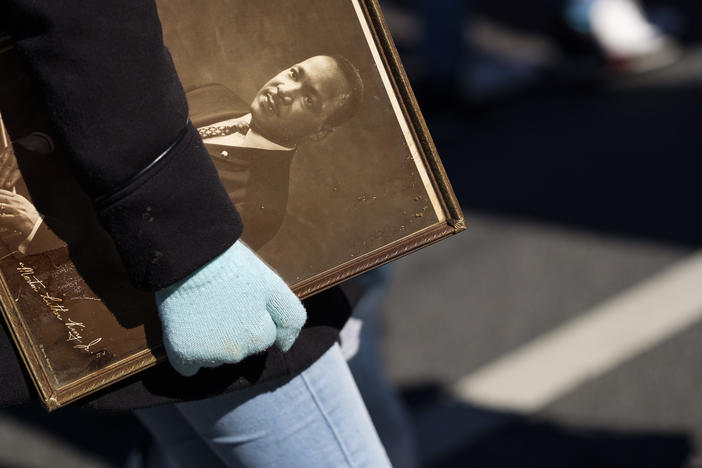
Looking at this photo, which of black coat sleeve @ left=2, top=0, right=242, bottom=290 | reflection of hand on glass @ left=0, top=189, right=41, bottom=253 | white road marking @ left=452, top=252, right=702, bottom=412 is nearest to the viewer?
black coat sleeve @ left=2, top=0, right=242, bottom=290

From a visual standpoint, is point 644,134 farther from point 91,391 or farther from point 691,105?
point 91,391

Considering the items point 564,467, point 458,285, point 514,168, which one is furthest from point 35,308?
point 514,168

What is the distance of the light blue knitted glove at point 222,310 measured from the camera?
3.31ft

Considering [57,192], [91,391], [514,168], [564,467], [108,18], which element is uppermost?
[108,18]

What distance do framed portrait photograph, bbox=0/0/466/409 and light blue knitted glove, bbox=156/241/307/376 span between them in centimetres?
7

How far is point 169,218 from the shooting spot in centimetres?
99

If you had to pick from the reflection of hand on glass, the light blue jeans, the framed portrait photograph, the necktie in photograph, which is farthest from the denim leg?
the reflection of hand on glass

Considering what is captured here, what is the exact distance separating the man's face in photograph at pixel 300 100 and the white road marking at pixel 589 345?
1.56 meters

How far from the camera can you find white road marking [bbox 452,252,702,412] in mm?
2420

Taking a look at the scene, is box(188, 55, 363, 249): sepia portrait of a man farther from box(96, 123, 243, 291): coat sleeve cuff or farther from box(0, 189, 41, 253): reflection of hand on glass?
box(0, 189, 41, 253): reflection of hand on glass

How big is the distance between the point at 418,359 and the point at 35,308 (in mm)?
1761

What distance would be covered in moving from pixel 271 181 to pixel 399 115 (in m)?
0.21

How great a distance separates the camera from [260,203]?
3.57ft
